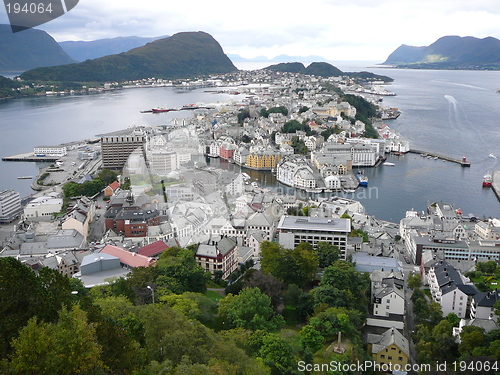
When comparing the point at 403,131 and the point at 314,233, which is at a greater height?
the point at 314,233

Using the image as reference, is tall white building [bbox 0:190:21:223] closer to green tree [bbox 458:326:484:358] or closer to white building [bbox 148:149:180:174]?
white building [bbox 148:149:180:174]

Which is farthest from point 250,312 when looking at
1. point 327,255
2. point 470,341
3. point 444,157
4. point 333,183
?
point 444,157

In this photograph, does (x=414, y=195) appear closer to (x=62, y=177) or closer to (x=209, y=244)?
(x=209, y=244)

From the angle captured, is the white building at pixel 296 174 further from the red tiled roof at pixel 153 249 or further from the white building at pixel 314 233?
the red tiled roof at pixel 153 249

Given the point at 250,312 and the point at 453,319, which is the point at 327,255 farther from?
the point at 250,312

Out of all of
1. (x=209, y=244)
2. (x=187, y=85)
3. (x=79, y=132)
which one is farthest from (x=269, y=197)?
(x=187, y=85)
